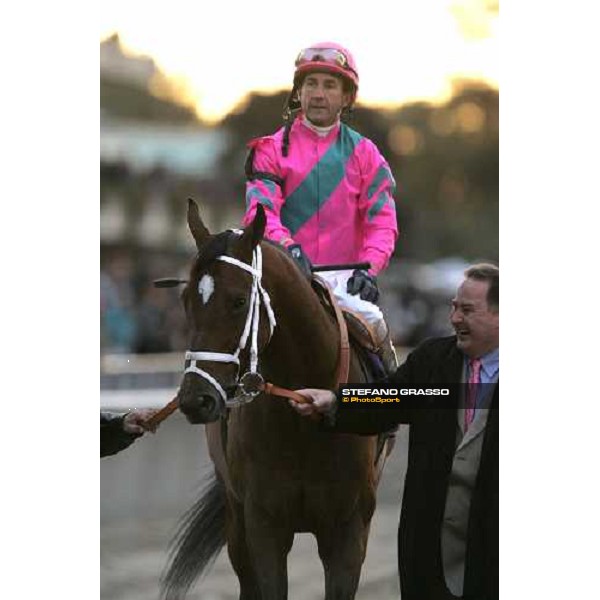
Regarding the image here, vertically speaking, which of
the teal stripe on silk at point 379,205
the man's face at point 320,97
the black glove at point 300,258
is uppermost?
the man's face at point 320,97

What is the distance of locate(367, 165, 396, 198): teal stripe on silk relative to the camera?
6.11 meters

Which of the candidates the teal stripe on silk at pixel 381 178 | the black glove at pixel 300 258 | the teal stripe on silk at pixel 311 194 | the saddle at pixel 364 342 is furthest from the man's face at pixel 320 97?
the saddle at pixel 364 342

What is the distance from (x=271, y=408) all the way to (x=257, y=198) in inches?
27.2

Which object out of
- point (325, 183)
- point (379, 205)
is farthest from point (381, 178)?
point (325, 183)

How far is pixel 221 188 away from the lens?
20.1 feet

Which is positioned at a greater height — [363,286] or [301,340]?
[363,286]

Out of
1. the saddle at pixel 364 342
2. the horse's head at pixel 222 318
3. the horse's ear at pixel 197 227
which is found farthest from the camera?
the saddle at pixel 364 342

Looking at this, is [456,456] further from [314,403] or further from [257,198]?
[257,198]

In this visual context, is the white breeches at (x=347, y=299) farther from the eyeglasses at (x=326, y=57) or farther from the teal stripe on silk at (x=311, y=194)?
the eyeglasses at (x=326, y=57)

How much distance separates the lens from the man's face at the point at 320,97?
6047 millimetres

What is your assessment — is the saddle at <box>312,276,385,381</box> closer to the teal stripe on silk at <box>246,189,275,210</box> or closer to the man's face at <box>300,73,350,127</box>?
the teal stripe on silk at <box>246,189,275,210</box>
